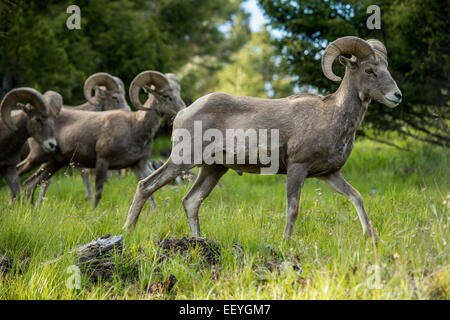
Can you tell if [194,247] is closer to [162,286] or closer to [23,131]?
[162,286]

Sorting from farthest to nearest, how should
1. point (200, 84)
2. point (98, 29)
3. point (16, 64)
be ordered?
point (200, 84), point (98, 29), point (16, 64)

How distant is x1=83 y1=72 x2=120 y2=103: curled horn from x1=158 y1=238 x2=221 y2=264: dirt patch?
21.6 ft

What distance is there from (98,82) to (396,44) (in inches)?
238

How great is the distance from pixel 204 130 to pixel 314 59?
4810 mm

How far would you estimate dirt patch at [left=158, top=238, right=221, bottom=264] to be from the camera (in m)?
4.72

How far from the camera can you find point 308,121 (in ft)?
18.1

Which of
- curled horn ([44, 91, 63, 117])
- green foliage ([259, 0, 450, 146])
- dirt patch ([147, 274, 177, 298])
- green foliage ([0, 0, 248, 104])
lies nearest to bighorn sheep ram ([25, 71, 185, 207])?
curled horn ([44, 91, 63, 117])

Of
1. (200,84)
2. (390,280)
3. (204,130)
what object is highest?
(204,130)

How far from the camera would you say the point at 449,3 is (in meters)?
→ 8.89

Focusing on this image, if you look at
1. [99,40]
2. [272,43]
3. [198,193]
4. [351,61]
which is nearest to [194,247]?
[198,193]

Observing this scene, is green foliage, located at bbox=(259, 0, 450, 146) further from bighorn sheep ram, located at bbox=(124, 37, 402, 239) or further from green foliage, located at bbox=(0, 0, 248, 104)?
green foliage, located at bbox=(0, 0, 248, 104)

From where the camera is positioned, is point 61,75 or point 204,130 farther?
point 61,75

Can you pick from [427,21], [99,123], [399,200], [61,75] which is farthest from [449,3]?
[61,75]
